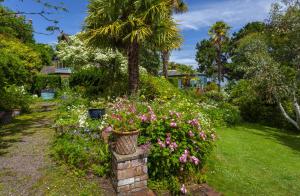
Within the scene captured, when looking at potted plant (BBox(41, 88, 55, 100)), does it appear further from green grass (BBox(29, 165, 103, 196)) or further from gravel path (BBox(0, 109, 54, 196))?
green grass (BBox(29, 165, 103, 196))

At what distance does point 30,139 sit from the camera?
8.48 meters

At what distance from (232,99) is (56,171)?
15.5 metres

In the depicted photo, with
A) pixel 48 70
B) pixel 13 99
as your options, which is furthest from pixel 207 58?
pixel 13 99

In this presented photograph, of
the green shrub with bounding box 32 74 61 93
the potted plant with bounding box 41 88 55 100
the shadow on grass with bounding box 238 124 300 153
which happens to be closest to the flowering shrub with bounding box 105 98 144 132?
the shadow on grass with bounding box 238 124 300 153

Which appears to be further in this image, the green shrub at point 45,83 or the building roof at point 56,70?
the building roof at point 56,70

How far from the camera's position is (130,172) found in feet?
15.8

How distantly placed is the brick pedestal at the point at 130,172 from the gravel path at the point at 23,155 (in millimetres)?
1718

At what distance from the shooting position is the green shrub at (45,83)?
24641 mm

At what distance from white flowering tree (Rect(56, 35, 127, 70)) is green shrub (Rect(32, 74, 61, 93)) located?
4.08 metres

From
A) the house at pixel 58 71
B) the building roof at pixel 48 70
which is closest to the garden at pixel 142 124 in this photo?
the house at pixel 58 71

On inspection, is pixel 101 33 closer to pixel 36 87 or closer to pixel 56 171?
pixel 56 171

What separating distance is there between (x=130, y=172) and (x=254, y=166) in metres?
4.19

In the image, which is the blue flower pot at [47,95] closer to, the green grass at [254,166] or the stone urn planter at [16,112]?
the stone urn planter at [16,112]

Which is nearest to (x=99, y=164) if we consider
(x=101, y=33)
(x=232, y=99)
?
(x=101, y=33)
